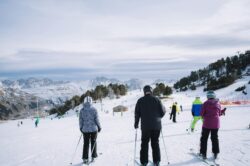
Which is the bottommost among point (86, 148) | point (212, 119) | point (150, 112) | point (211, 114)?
point (86, 148)

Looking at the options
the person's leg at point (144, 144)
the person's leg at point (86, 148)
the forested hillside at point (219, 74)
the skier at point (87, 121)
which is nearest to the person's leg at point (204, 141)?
the person's leg at point (144, 144)

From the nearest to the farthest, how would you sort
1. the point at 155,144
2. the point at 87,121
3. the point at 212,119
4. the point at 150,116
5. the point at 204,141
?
the point at 150,116 → the point at 155,144 → the point at 212,119 → the point at 204,141 → the point at 87,121

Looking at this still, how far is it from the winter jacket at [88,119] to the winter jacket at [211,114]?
3.77m

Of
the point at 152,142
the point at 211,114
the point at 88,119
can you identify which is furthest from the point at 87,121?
the point at 211,114

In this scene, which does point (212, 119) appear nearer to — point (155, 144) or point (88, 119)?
point (155, 144)

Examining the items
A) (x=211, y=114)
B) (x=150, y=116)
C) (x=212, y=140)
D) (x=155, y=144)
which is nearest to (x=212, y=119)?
(x=211, y=114)

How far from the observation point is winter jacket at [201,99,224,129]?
34.4 ft

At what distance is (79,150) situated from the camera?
14961mm

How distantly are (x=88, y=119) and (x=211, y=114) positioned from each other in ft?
13.9

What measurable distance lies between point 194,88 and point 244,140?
466 feet

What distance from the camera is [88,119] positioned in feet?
36.8

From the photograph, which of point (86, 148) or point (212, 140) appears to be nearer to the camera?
point (212, 140)

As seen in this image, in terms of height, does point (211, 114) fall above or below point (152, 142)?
above

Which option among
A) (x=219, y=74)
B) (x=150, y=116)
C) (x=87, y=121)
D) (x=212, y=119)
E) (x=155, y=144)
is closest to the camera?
(x=150, y=116)
